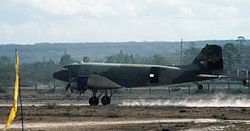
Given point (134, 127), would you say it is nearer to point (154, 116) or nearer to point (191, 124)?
point (191, 124)

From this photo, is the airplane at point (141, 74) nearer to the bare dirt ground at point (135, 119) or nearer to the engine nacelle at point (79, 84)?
the engine nacelle at point (79, 84)

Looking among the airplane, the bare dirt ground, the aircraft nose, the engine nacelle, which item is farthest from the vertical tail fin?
the aircraft nose

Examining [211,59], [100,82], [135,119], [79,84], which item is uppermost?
[211,59]

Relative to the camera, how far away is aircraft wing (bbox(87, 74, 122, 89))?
196 feet

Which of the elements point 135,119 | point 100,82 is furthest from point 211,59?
point 135,119

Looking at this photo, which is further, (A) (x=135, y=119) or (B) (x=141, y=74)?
(B) (x=141, y=74)

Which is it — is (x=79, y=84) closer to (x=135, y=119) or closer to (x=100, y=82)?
(x=100, y=82)

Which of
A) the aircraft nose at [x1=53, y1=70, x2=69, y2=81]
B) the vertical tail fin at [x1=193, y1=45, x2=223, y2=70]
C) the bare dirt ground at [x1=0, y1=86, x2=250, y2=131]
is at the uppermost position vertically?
the vertical tail fin at [x1=193, y1=45, x2=223, y2=70]

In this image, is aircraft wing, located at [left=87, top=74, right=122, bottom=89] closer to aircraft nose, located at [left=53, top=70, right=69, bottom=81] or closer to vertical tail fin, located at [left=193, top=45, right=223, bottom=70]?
aircraft nose, located at [left=53, top=70, right=69, bottom=81]

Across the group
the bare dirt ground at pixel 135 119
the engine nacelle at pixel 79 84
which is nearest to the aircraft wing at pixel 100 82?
the engine nacelle at pixel 79 84

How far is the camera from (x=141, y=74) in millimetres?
59656

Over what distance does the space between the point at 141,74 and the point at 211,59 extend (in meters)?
5.95

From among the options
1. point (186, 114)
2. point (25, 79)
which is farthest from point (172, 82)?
point (25, 79)

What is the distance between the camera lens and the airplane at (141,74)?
5888cm
